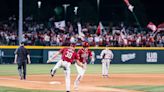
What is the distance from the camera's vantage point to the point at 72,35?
4522 cm

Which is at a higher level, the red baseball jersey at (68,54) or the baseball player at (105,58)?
the red baseball jersey at (68,54)

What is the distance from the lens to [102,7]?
55156 mm

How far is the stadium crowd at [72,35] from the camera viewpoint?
44156 millimetres

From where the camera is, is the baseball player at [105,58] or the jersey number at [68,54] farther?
the baseball player at [105,58]

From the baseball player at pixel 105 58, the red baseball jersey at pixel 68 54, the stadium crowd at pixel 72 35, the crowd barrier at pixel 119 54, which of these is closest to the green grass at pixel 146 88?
the red baseball jersey at pixel 68 54

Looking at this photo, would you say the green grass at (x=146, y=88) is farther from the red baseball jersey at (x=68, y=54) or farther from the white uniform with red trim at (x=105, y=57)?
the white uniform with red trim at (x=105, y=57)

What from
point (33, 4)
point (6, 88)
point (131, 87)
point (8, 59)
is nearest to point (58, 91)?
point (6, 88)

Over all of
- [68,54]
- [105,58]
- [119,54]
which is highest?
[68,54]

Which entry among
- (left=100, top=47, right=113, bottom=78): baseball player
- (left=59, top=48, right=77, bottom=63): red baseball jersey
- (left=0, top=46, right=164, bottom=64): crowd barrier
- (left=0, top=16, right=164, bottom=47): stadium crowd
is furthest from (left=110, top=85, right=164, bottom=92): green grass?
(left=0, top=46, right=164, bottom=64): crowd barrier

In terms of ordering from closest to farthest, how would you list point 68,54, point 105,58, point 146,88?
1. point 68,54
2. point 146,88
3. point 105,58

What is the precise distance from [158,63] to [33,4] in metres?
13.2

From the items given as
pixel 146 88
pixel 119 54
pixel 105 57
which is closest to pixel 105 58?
pixel 105 57

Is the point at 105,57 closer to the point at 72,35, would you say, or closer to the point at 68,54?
the point at 68,54

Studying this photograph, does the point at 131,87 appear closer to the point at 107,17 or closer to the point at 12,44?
the point at 12,44
